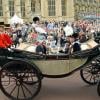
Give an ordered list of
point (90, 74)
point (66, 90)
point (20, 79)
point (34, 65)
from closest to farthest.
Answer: point (34, 65)
point (20, 79)
point (66, 90)
point (90, 74)

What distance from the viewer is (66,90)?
29.3 feet

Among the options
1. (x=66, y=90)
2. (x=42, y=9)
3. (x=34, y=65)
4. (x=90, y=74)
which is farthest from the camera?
(x=42, y=9)

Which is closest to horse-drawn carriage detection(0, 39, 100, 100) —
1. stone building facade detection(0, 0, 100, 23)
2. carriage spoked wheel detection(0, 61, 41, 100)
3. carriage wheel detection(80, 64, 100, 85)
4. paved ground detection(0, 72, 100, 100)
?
carriage spoked wheel detection(0, 61, 41, 100)

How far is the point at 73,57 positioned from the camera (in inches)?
318

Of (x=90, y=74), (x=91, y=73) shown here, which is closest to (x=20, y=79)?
(x=91, y=73)

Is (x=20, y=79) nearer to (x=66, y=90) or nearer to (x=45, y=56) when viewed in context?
(x=45, y=56)

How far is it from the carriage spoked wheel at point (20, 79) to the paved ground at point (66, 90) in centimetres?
27

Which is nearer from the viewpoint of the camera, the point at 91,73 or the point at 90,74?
the point at 91,73

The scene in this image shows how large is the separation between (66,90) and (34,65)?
4.54ft

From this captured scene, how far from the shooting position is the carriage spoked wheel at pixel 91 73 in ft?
29.0

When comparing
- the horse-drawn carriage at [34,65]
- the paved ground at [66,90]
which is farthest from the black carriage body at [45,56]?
the paved ground at [66,90]

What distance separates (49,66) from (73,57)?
507 millimetres

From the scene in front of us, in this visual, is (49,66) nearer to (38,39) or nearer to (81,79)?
(81,79)

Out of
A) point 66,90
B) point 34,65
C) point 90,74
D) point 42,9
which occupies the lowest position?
point 66,90
